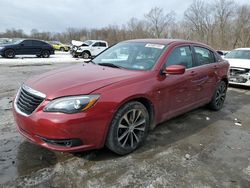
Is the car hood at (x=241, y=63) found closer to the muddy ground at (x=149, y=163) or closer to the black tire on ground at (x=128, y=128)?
the muddy ground at (x=149, y=163)

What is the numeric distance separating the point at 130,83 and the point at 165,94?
74 cm

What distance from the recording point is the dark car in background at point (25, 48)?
17422mm

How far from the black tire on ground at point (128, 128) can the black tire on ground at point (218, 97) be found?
7.92 feet

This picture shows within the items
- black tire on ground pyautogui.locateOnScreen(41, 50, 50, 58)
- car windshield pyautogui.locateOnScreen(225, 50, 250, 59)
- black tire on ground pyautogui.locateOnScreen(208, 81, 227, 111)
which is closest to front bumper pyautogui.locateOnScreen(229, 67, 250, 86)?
car windshield pyautogui.locateOnScreen(225, 50, 250, 59)

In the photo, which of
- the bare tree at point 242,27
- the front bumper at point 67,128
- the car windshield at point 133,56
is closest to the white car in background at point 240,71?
the car windshield at point 133,56

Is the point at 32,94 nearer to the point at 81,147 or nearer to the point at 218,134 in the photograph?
the point at 81,147

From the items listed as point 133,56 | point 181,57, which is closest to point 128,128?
point 133,56

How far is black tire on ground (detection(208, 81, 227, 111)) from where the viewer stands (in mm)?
5157

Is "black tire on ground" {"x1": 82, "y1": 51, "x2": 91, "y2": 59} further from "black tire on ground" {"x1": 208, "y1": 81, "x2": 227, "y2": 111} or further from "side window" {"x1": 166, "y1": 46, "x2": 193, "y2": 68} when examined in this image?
"side window" {"x1": 166, "y1": 46, "x2": 193, "y2": 68}

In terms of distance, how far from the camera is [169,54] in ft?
12.2

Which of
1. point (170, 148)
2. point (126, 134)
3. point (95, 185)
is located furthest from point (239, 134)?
point (95, 185)

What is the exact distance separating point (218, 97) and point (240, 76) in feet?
10.3

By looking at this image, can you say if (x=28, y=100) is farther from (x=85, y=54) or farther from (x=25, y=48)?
(x=85, y=54)

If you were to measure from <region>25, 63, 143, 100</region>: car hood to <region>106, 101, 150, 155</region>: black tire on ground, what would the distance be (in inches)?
16.8
